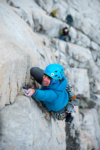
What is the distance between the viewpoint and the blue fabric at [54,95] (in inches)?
97.0

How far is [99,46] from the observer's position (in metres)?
15.4

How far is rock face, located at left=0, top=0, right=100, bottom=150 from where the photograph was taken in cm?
198

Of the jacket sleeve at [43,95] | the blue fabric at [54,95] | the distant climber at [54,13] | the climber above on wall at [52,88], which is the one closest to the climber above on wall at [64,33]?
the distant climber at [54,13]

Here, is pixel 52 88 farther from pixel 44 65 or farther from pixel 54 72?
pixel 44 65

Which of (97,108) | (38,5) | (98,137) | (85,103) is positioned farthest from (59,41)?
(98,137)

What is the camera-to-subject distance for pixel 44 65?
A: 442 cm

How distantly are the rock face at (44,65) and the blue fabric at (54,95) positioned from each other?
33 cm

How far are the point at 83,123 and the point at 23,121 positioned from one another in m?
8.58

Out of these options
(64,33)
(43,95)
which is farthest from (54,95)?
(64,33)

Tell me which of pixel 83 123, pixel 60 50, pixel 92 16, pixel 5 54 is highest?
pixel 92 16

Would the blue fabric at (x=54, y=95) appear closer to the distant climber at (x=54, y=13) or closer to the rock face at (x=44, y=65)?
the rock face at (x=44, y=65)

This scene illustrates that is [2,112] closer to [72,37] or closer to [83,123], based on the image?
[83,123]

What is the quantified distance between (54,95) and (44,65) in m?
2.06

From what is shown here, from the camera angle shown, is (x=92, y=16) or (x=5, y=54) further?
(x=92, y=16)
